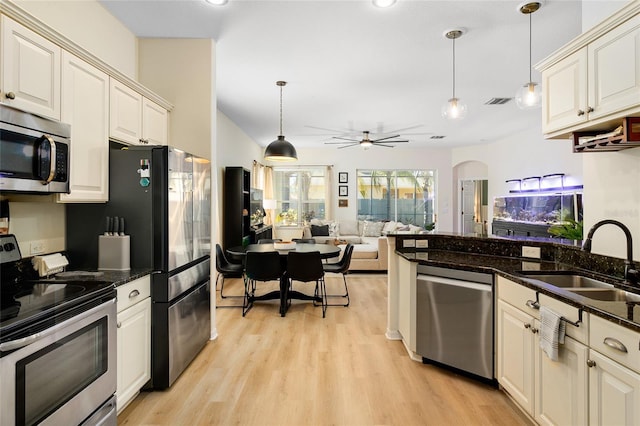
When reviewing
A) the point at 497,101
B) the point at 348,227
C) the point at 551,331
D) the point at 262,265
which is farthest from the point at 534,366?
the point at 348,227

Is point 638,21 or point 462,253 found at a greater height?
point 638,21

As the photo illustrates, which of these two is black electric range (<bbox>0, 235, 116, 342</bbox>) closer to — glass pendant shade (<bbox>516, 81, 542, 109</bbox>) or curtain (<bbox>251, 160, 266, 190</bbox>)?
glass pendant shade (<bbox>516, 81, 542, 109</bbox>)

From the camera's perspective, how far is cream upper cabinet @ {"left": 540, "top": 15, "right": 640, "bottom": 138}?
1.72m

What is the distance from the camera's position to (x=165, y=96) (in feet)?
11.1

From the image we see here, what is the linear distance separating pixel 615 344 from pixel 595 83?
1411 mm

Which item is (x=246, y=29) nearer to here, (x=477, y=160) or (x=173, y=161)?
(x=173, y=161)

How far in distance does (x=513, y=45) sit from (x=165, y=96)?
350cm

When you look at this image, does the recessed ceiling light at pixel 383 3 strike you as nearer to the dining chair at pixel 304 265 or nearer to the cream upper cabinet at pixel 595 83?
the cream upper cabinet at pixel 595 83

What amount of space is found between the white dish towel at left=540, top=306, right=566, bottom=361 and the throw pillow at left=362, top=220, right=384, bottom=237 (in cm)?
672

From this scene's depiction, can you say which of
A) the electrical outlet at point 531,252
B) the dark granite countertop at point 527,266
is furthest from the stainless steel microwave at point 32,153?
the electrical outlet at point 531,252

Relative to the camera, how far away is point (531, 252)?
8.98 ft

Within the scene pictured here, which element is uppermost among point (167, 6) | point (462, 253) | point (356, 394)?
point (167, 6)

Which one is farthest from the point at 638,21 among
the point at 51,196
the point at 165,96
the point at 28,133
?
the point at 165,96

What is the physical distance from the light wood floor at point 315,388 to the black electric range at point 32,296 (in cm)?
97
